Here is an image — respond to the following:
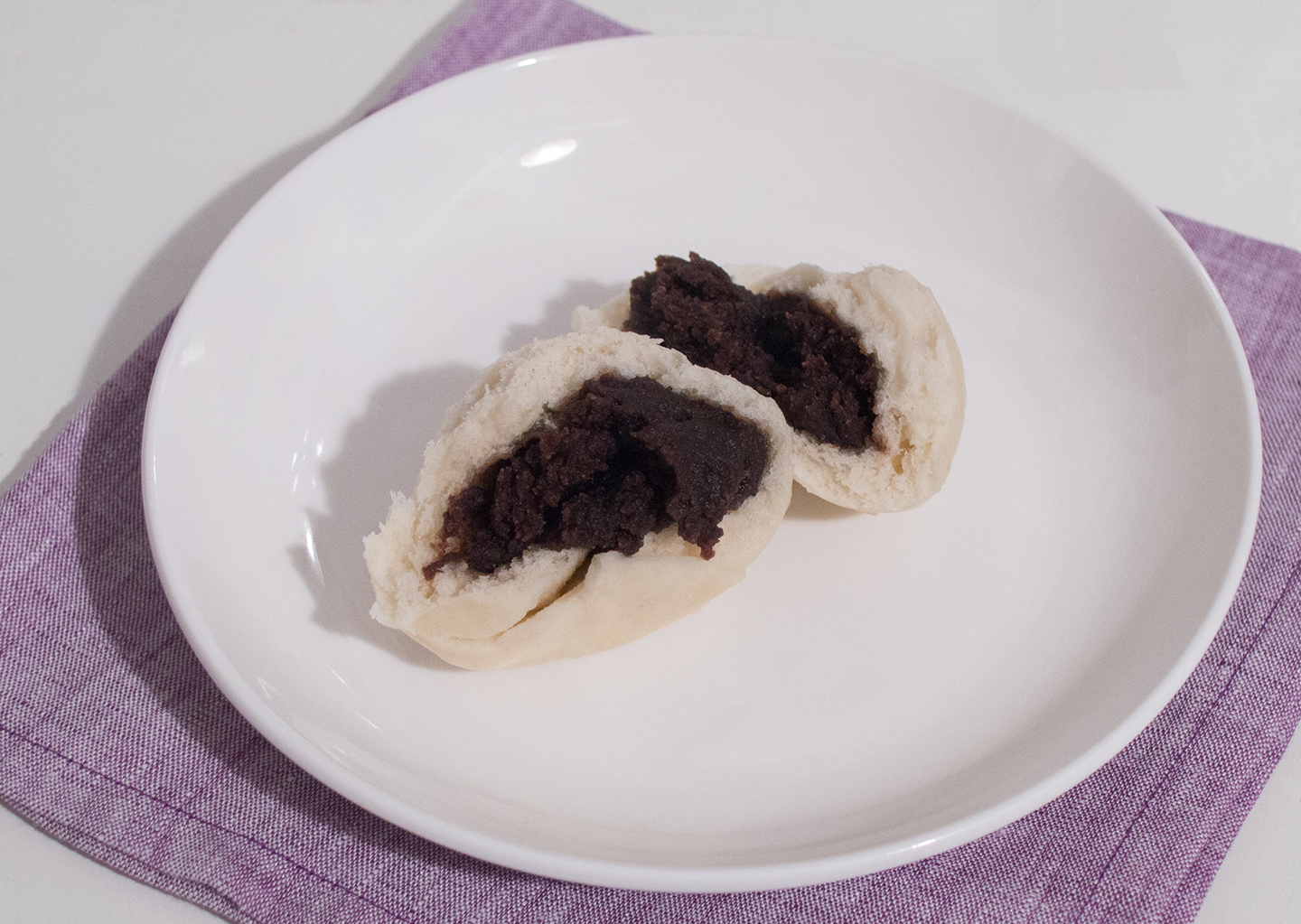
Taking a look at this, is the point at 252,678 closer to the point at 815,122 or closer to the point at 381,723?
the point at 381,723

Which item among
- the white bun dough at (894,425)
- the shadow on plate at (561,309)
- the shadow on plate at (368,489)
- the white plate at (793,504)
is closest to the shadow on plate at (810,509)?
the white plate at (793,504)

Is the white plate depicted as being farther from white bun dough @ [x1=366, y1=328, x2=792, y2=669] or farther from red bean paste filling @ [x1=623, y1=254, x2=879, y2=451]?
red bean paste filling @ [x1=623, y1=254, x2=879, y2=451]

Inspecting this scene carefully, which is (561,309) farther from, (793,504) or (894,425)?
(894,425)

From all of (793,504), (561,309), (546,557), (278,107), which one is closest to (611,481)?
(546,557)

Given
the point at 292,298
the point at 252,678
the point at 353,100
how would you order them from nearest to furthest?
the point at 252,678
the point at 292,298
the point at 353,100

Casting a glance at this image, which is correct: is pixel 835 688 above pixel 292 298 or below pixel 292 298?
below

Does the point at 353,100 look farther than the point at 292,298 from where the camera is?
Yes

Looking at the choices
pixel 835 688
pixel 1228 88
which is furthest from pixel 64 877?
pixel 1228 88
